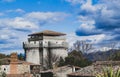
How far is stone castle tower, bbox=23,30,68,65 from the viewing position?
66.4 meters

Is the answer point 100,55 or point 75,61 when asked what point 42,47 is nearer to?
point 75,61

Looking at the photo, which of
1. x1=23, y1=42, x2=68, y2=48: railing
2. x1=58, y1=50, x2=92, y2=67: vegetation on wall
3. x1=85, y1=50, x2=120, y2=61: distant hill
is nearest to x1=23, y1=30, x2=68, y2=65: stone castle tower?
x1=23, y1=42, x2=68, y2=48: railing

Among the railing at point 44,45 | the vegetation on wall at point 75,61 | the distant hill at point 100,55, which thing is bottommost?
the vegetation on wall at point 75,61

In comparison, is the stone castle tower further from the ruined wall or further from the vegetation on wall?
the vegetation on wall

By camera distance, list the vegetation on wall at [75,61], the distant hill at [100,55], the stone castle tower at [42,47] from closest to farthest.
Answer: the vegetation on wall at [75,61], the stone castle tower at [42,47], the distant hill at [100,55]

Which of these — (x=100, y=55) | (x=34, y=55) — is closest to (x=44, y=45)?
(x=34, y=55)

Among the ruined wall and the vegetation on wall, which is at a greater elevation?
the ruined wall

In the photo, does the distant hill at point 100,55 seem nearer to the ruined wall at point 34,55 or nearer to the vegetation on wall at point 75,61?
the vegetation on wall at point 75,61

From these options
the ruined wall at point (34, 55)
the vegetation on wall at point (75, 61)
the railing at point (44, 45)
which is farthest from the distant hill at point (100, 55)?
the ruined wall at point (34, 55)

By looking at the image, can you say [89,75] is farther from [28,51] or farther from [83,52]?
[83,52]

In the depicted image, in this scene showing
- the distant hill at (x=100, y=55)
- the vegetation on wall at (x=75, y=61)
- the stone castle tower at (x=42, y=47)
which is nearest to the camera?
the vegetation on wall at (x=75, y=61)

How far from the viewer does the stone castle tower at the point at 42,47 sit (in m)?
66.4

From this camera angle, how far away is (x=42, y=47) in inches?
2611

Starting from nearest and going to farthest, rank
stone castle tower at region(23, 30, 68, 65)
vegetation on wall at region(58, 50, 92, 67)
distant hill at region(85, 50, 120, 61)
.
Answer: vegetation on wall at region(58, 50, 92, 67) < stone castle tower at region(23, 30, 68, 65) < distant hill at region(85, 50, 120, 61)
